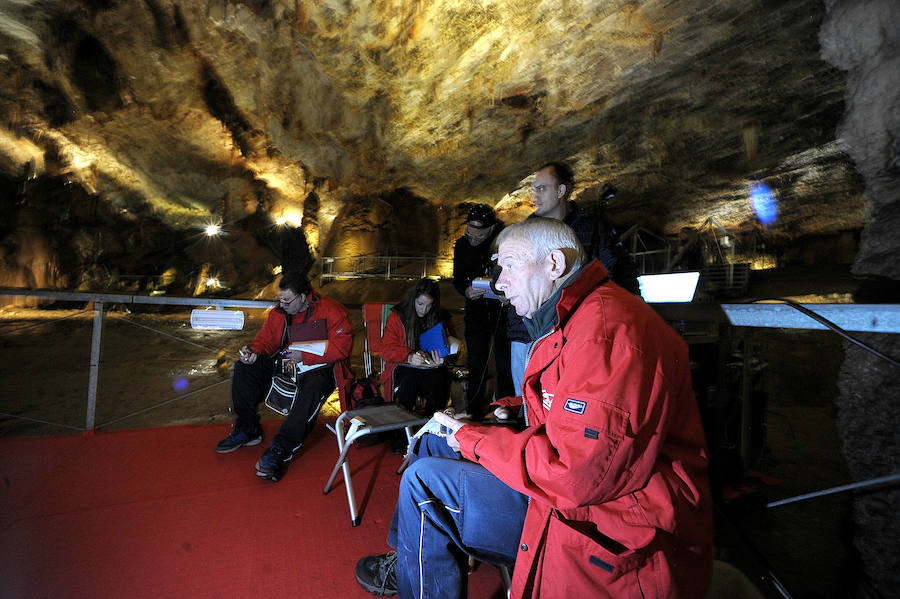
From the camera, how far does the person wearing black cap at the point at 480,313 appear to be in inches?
133

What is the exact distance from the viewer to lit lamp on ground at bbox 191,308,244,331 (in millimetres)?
3371

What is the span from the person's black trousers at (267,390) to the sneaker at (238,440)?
4 centimetres

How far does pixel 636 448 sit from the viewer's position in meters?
1.01

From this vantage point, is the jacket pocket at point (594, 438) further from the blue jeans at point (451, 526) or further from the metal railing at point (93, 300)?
the metal railing at point (93, 300)

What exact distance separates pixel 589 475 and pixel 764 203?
54.8 ft

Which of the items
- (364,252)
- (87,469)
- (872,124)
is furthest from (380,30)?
(364,252)

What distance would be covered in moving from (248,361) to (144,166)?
1466cm

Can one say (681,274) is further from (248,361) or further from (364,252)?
(364,252)

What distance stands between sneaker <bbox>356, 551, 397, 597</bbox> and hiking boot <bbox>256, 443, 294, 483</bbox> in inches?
46.5

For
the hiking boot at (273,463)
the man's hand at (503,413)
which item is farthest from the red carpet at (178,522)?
the man's hand at (503,413)

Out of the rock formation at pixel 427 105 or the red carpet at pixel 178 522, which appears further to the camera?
the rock formation at pixel 427 105

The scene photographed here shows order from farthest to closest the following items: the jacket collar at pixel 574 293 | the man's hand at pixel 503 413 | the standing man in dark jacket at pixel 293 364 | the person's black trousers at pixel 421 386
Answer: the person's black trousers at pixel 421 386 → the standing man in dark jacket at pixel 293 364 → the man's hand at pixel 503 413 → the jacket collar at pixel 574 293

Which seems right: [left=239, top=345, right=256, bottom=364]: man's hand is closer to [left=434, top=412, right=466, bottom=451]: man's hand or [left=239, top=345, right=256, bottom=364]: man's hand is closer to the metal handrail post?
the metal handrail post

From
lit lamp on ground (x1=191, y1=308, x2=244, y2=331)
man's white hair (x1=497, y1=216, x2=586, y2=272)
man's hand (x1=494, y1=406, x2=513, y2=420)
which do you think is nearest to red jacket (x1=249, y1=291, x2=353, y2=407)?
lit lamp on ground (x1=191, y1=308, x2=244, y2=331)
